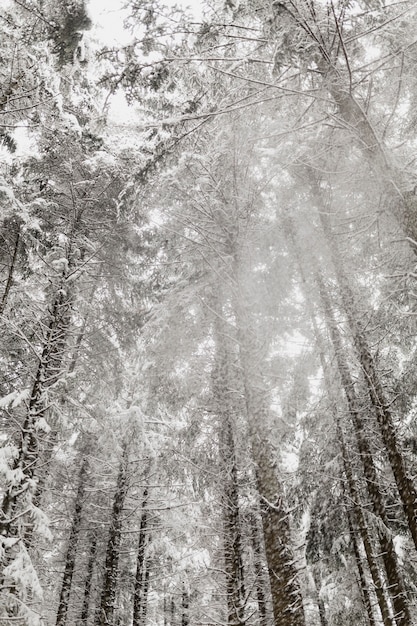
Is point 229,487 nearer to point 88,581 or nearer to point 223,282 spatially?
point 223,282

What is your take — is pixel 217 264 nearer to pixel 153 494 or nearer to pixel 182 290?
pixel 182 290

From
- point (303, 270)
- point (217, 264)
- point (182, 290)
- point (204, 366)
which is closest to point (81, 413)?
point (204, 366)

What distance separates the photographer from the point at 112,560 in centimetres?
1166

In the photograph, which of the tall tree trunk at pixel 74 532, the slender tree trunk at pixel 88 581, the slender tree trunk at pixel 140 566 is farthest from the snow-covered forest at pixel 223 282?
the slender tree trunk at pixel 88 581

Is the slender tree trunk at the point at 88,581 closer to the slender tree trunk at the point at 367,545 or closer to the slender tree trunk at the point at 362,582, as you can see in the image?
the slender tree trunk at the point at 362,582

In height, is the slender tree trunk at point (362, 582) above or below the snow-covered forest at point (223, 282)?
below

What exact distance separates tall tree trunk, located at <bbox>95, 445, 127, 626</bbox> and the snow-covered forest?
0.31ft

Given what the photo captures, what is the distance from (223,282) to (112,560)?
838cm

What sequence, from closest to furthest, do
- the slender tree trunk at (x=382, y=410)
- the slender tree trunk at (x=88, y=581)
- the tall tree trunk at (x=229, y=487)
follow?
the slender tree trunk at (x=382, y=410), the tall tree trunk at (x=229, y=487), the slender tree trunk at (x=88, y=581)

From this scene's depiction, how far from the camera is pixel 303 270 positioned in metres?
10.6

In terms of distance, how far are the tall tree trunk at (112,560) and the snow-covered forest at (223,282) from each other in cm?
9

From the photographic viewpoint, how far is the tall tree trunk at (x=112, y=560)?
11.1 metres

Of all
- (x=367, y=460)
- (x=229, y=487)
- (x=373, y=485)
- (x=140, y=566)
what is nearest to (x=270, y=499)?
(x=229, y=487)

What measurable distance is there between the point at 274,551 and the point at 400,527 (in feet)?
16.5
